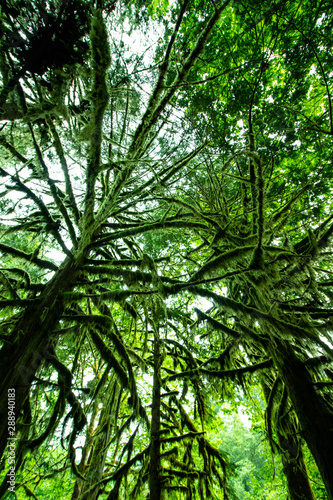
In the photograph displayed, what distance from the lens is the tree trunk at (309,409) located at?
241 cm

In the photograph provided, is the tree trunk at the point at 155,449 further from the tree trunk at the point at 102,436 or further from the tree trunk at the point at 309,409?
the tree trunk at the point at 309,409

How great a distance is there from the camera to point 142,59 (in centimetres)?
411

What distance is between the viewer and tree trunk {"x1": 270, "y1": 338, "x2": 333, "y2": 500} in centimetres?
241

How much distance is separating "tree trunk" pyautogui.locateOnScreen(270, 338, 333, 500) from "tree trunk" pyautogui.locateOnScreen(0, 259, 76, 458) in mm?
3181

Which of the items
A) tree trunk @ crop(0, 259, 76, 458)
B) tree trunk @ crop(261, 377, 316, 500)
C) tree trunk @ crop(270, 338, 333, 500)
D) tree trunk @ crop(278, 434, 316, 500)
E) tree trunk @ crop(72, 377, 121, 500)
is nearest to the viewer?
tree trunk @ crop(0, 259, 76, 458)

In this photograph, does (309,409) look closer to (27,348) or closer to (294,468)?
(294,468)

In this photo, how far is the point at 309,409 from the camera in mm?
2723

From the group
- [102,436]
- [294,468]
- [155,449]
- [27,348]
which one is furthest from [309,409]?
[27,348]

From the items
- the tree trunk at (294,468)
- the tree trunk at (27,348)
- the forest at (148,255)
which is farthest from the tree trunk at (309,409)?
the tree trunk at (27,348)

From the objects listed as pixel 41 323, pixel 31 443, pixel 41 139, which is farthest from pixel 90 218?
pixel 31 443

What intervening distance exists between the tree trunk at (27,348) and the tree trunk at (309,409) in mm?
3181

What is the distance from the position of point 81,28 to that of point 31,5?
21.6 inches

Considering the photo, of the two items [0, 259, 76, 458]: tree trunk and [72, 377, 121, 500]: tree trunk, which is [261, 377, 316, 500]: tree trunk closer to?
A: [72, 377, 121, 500]: tree trunk

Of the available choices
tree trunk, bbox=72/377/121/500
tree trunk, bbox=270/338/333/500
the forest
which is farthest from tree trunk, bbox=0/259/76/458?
tree trunk, bbox=270/338/333/500
